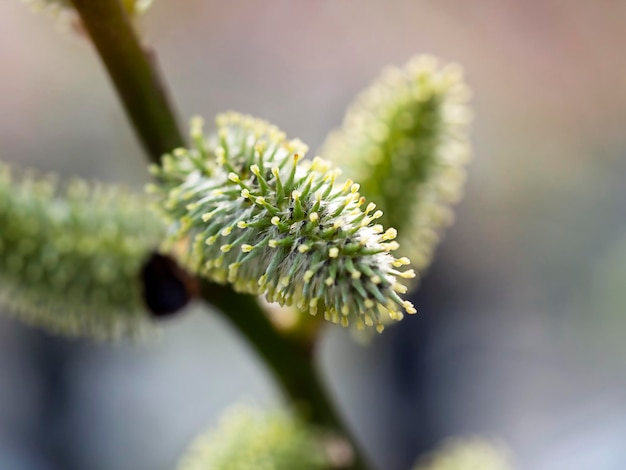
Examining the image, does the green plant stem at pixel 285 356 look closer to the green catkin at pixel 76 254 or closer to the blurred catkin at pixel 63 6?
the green catkin at pixel 76 254

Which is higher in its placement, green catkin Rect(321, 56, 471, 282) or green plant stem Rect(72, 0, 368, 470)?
green catkin Rect(321, 56, 471, 282)

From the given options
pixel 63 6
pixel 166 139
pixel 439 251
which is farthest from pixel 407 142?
pixel 439 251

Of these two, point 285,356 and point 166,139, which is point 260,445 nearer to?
point 285,356

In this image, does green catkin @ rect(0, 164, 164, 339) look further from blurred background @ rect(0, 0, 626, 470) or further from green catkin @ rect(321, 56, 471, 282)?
blurred background @ rect(0, 0, 626, 470)

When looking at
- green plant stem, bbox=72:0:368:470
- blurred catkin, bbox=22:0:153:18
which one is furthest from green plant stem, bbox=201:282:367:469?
blurred catkin, bbox=22:0:153:18

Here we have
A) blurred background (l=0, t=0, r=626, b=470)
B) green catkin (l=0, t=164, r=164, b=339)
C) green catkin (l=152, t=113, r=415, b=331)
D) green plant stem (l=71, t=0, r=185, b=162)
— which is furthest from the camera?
blurred background (l=0, t=0, r=626, b=470)

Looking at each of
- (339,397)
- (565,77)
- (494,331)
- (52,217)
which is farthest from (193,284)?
(565,77)

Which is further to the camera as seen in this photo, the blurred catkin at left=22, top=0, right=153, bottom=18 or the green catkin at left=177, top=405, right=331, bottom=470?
the green catkin at left=177, top=405, right=331, bottom=470
